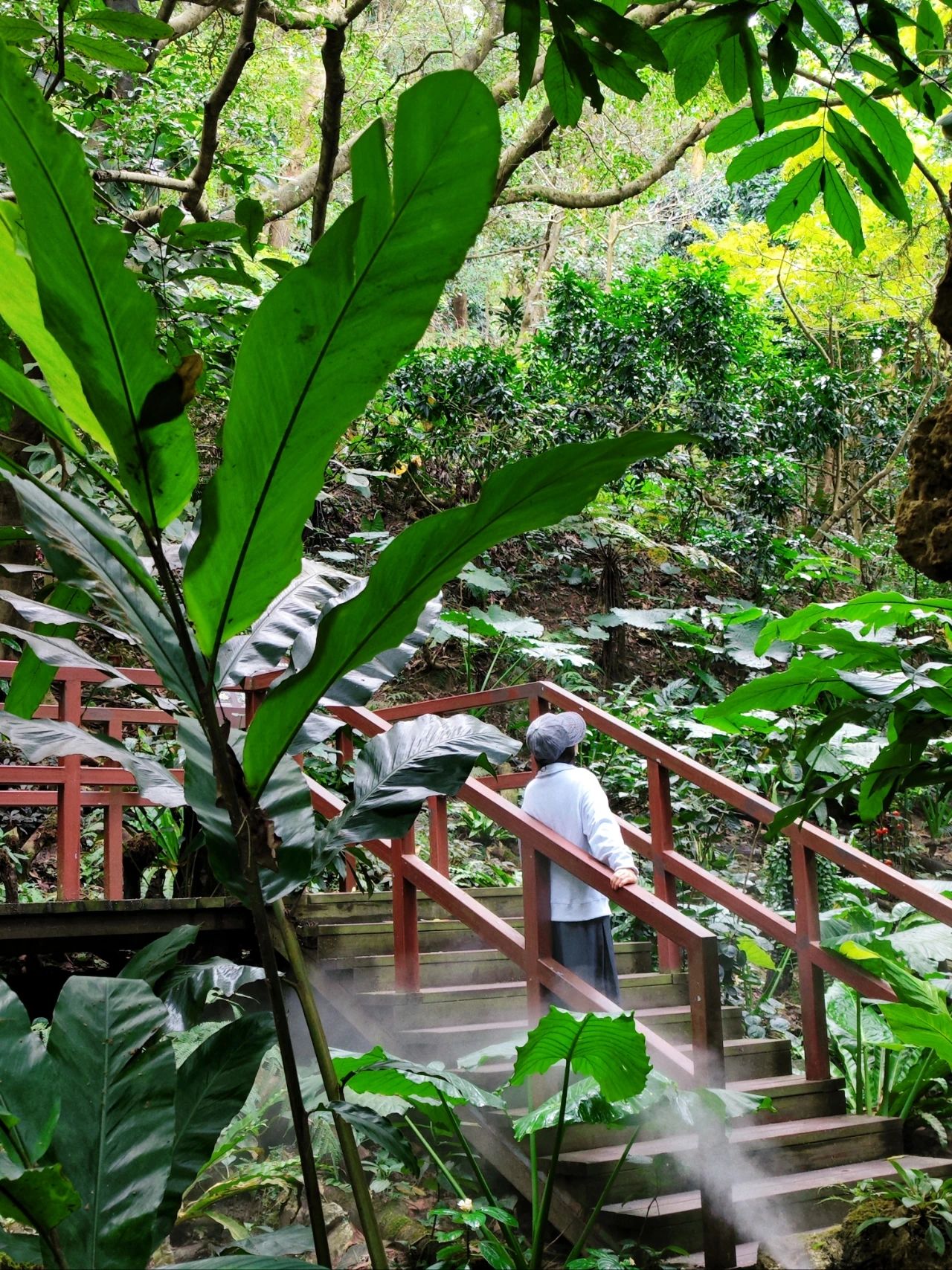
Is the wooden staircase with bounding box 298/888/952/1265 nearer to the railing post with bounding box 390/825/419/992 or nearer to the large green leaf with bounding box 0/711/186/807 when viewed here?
the railing post with bounding box 390/825/419/992

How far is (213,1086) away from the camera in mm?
1351

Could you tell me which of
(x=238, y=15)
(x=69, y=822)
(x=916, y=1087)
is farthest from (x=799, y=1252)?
(x=238, y=15)

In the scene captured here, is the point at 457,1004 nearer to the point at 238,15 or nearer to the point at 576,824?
the point at 576,824

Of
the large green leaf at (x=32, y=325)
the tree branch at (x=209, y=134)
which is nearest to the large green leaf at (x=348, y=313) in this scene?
the large green leaf at (x=32, y=325)

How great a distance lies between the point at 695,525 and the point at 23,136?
1097 cm

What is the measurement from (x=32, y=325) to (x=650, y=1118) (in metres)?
2.97

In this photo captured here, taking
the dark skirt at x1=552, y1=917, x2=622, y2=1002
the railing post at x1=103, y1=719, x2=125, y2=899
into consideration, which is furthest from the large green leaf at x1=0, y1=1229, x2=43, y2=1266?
the railing post at x1=103, y1=719, x2=125, y2=899

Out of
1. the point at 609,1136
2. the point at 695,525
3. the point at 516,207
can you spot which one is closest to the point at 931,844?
the point at 695,525

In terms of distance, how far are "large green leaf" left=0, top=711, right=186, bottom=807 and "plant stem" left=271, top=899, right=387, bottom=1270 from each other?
1.22ft

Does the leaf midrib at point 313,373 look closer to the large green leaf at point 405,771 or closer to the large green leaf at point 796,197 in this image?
the large green leaf at point 405,771

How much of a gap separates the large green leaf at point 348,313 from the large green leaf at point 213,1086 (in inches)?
25.4

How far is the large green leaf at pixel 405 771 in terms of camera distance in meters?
1.52

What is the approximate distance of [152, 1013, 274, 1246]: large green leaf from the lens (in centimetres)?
133

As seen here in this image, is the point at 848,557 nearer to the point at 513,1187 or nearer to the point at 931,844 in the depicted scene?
the point at 931,844
